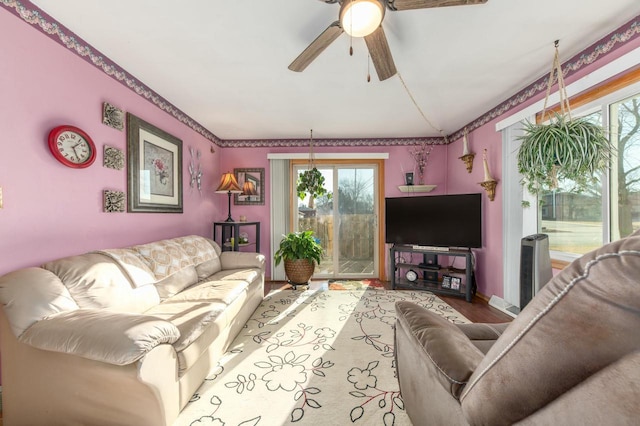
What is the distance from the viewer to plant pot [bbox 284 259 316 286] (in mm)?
3848

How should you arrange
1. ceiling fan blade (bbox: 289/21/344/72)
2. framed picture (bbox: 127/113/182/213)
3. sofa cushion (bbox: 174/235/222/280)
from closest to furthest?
1. ceiling fan blade (bbox: 289/21/344/72)
2. framed picture (bbox: 127/113/182/213)
3. sofa cushion (bbox: 174/235/222/280)

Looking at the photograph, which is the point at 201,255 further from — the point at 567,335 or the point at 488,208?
the point at 488,208

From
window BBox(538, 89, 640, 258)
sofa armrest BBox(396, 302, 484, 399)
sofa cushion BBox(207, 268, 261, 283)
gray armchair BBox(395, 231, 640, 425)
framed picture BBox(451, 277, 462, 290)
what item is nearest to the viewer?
gray armchair BBox(395, 231, 640, 425)

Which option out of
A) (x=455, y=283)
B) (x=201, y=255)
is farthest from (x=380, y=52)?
(x=455, y=283)

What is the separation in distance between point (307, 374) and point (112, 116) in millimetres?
2583

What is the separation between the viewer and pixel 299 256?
12.5ft

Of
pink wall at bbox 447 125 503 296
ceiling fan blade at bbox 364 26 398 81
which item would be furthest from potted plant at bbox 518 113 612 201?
pink wall at bbox 447 125 503 296

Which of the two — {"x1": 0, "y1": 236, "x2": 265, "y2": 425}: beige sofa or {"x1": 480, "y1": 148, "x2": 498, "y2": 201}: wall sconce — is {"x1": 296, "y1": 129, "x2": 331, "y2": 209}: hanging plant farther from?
{"x1": 0, "y1": 236, "x2": 265, "y2": 425}: beige sofa

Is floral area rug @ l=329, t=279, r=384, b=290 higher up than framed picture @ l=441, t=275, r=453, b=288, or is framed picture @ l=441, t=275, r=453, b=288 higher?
framed picture @ l=441, t=275, r=453, b=288

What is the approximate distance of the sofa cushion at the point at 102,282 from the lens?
1.57 meters

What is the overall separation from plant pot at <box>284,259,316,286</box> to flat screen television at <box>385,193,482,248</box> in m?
1.28

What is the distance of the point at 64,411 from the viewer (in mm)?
1287

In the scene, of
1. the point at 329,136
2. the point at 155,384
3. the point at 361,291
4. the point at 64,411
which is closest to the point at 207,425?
the point at 155,384

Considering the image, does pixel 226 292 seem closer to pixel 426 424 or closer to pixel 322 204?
pixel 426 424
